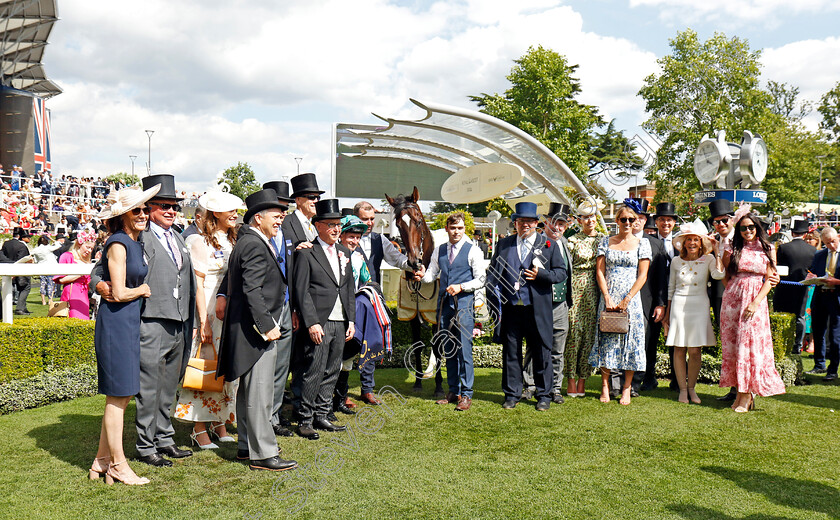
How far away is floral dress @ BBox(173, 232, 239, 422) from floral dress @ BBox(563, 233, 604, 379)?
3.52m

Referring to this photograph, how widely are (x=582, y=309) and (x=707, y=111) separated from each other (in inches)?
1030

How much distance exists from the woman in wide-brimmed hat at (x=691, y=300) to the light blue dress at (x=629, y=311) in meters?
0.38

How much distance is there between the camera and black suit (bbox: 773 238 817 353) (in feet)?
29.0

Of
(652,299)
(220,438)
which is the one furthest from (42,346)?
(652,299)

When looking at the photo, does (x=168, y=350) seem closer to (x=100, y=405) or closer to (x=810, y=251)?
(x=100, y=405)

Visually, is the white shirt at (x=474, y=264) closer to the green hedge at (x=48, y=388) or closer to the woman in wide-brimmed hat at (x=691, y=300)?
the woman in wide-brimmed hat at (x=691, y=300)

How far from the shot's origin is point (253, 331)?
423 cm

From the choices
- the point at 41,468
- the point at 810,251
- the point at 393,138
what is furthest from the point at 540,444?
the point at 393,138

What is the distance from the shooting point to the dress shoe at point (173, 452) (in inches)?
181

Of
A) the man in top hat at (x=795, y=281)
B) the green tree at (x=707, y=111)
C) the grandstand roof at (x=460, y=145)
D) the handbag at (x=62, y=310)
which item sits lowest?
the handbag at (x=62, y=310)

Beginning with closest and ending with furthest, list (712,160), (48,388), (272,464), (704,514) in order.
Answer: (704,514)
(272,464)
(48,388)
(712,160)

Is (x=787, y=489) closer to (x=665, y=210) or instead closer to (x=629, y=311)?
(x=629, y=311)

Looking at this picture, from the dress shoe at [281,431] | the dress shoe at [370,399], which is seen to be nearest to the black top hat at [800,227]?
the dress shoe at [370,399]

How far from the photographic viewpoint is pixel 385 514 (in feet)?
11.8
